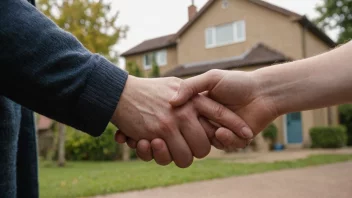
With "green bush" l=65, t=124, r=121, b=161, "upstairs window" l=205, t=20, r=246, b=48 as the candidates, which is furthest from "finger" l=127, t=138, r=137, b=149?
"upstairs window" l=205, t=20, r=246, b=48

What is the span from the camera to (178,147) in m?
1.53

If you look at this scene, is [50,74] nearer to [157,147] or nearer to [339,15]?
[157,147]

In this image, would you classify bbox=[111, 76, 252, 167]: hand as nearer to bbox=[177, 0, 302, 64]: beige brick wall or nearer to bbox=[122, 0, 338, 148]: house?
bbox=[122, 0, 338, 148]: house

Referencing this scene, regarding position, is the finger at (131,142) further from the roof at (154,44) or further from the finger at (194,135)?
the roof at (154,44)

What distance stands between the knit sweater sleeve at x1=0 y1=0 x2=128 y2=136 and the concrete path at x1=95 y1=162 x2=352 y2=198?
290 centimetres

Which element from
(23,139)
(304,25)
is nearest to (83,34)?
(304,25)

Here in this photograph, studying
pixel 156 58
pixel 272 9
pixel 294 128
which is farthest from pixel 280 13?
pixel 156 58

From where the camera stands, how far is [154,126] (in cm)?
150

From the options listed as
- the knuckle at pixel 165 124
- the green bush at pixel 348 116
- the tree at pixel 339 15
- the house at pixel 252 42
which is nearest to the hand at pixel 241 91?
the knuckle at pixel 165 124

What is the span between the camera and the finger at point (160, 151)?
1494mm

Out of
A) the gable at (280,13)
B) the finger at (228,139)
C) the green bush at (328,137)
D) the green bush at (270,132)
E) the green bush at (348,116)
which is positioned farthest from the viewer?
the green bush at (348,116)

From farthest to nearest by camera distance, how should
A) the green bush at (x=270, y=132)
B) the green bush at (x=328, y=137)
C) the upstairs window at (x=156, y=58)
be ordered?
the upstairs window at (x=156, y=58) → the green bush at (x=270, y=132) → the green bush at (x=328, y=137)

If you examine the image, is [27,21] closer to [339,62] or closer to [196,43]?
[339,62]

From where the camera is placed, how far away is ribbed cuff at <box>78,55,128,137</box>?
3.67 feet
